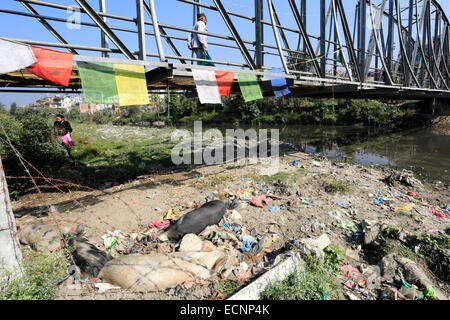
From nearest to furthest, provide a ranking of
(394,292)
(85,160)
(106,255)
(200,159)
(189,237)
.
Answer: (394,292) → (106,255) → (189,237) → (200,159) → (85,160)

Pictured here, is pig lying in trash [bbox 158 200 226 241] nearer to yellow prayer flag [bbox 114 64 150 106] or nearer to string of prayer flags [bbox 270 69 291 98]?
yellow prayer flag [bbox 114 64 150 106]

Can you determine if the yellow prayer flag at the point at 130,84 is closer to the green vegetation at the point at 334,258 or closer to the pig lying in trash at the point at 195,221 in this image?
the pig lying in trash at the point at 195,221

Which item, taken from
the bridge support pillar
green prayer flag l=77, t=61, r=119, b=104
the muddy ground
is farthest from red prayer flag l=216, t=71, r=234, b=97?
the bridge support pillar

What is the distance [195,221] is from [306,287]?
5.69ft

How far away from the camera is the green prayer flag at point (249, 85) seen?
4.54m

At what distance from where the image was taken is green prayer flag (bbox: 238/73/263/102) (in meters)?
4.54

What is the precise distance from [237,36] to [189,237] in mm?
3403

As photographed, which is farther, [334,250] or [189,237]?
[189,237]

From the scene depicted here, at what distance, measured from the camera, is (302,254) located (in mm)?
2688

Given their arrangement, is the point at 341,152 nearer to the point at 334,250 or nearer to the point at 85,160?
the point at 334,250

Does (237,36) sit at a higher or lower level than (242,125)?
higher

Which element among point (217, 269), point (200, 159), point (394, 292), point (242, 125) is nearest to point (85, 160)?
point (200, 159)

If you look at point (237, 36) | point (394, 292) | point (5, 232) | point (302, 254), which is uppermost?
point (237, 36)

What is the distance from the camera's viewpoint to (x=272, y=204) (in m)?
4.37
